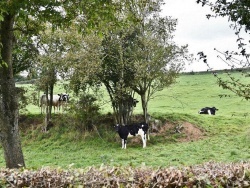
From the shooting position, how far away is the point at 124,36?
24750 millimetres

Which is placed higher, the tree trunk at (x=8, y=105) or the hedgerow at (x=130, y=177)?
the tree trunk at (x=8, y=105)

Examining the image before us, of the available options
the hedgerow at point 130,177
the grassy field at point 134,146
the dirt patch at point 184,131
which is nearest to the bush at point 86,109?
the grassy field at point 134,146

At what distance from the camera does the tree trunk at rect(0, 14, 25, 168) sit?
38.3 feet

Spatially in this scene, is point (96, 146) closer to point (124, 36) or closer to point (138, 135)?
point (138, 135)

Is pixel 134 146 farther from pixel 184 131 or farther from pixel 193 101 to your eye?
pixel 193 101

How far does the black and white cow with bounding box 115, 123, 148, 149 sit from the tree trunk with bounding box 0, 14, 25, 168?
1297 cm

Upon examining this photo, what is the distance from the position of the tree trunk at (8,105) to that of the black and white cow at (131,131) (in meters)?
13.0

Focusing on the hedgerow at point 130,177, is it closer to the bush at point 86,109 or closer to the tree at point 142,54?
the tree at point 142,54

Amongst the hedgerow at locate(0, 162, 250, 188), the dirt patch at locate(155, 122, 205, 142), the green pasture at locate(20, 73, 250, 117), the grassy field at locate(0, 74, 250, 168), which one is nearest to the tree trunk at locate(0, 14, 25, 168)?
the hedgerow at locate(0, 162, 250, 188)

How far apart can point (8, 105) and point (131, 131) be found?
13.9 meters

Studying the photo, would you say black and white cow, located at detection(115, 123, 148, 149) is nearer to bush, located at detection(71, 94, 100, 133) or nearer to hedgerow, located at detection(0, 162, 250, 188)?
bush, located at detection(71, 94, 100, 133)

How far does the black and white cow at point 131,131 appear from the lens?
963 inches

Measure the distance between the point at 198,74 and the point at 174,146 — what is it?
49.9 metres

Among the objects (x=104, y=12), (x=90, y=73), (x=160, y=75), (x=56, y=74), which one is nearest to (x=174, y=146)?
(x=160, y=75)
